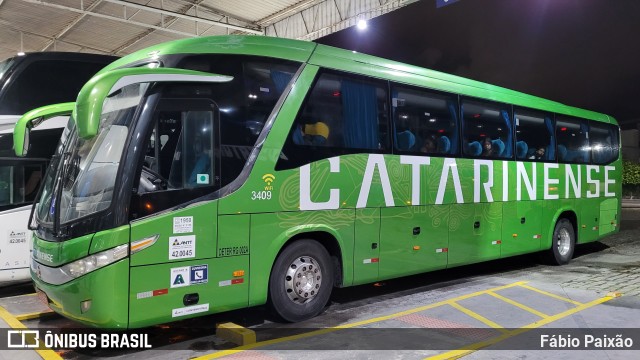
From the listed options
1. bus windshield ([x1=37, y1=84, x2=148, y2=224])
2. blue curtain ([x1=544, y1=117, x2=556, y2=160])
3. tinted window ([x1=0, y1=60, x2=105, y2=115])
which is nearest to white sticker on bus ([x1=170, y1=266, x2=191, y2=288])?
bus windshield ([x1=37, y1=84, x2=148, y2=224])

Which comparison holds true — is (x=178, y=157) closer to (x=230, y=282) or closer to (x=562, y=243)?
(x=230, y=282)

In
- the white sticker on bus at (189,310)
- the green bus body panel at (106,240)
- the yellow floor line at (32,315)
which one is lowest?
the yellow floor line at (32,315)

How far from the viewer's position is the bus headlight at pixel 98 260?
4770 millimetres

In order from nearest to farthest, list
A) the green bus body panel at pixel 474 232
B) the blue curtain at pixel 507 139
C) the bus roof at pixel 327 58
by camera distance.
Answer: the bus roof at pixel 327 58 → the green bus body panel at pixel 474 232 → the blue curtain at pixel 507 139

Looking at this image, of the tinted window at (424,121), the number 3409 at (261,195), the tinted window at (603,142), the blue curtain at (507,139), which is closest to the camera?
the number 3409 at (261,195)

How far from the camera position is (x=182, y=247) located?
5191 mm

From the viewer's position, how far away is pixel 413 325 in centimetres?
614

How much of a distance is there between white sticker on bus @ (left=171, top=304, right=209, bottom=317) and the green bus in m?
0.01

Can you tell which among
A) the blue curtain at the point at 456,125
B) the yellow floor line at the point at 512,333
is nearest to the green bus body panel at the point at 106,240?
the yellow floor line at the point at 512,333

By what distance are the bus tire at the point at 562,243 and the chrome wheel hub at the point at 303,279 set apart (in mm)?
6587

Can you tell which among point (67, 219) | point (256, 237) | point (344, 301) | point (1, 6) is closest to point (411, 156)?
point (344, 301)

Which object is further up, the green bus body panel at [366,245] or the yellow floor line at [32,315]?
the green bus body panel at [366,245]

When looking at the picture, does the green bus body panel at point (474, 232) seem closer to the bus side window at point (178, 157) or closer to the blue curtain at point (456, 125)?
the blue curtain at point (456, 125)

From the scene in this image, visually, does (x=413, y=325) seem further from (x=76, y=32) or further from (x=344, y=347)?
(x=76, y=32)
